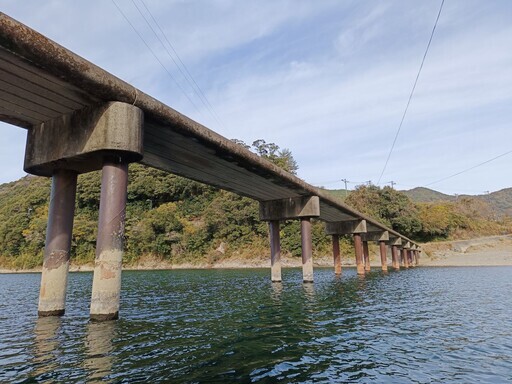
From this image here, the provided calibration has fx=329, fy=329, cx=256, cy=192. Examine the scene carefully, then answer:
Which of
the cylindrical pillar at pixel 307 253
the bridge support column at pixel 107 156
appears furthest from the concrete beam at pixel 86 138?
the cylindrical pillar at pixel 307 253

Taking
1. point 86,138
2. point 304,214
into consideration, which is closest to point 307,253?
point 304,214

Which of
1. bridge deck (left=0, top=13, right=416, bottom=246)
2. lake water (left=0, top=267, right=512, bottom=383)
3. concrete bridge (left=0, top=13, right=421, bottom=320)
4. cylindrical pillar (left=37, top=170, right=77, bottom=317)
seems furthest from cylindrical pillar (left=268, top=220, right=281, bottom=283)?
cylindrical pillar (left=37, top=170, right=77, bottom=317)

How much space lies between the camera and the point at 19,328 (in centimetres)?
Answer: 941

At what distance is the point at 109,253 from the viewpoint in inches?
355

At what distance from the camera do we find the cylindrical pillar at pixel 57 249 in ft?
35.9

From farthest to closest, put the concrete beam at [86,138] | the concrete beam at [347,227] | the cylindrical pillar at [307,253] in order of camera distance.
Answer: the concrete beam at [347,227]
the cylindrical pillar at [307,253]
the concrete beam at [86,138]

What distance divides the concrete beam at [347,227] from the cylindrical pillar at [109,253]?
94.3 feet

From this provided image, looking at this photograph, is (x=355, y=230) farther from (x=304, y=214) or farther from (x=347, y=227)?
(x=304, y=214)

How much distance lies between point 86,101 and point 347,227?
30265 millimetres

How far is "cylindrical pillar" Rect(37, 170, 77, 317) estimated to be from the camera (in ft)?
35.9

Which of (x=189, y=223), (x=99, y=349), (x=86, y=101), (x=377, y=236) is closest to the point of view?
(x=99, y=349)

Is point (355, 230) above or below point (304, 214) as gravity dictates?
below

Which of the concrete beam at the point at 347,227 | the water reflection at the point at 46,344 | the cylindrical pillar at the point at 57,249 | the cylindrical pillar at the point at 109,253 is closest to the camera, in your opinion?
the water reflection at the point at 46,344

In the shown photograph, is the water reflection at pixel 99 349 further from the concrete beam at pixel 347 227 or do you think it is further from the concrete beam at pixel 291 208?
the concrete beam at pixel 347 227
